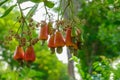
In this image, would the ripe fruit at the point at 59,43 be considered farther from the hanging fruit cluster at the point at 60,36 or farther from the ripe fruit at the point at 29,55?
the ripe fruit at the point at 29,55

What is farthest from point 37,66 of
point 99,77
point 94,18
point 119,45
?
point 99,77

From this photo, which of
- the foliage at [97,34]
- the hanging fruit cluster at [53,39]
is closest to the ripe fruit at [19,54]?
the hanging fruit cluster at [53,39]

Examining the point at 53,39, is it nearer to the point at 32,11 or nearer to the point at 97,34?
the point at 32,11

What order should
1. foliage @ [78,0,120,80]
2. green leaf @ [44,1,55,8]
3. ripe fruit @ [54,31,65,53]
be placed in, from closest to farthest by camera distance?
ripe fruit @ [54,31,65,53] < green leaf @ [44,1,55,8] < foliage @ [78,0,120,80]

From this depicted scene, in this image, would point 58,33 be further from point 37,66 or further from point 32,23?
point 37,66

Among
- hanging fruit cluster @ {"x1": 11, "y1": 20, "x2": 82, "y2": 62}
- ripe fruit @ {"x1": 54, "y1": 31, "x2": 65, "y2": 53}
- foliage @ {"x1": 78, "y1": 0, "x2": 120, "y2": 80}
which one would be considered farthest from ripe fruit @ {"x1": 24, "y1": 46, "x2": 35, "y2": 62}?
foliage @ {"x1": 78, "y1": 0, "x2": 120, "y2": 80}

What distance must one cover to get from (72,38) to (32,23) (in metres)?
0.25

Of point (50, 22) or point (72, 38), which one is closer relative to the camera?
point (72, 38)

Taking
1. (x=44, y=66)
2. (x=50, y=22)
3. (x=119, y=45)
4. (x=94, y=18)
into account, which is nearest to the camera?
(x=50, y=22)

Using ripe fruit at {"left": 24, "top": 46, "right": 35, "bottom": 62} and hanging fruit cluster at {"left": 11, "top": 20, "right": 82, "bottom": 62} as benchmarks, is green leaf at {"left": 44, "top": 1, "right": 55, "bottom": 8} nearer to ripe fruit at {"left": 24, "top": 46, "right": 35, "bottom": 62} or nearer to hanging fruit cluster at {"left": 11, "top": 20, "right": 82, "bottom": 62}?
hanging fruit cluster at {"left": 11, "top": 20, "right": 82, "bottom": 62}

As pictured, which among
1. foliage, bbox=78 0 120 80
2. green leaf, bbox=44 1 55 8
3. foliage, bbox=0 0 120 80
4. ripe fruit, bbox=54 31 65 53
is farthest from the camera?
foliage, bbox=78 0 120 80

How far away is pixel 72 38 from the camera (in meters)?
1.55

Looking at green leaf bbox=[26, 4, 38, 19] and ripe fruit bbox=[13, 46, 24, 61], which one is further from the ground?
green leaf bbox=[26, 4, 38, 19]

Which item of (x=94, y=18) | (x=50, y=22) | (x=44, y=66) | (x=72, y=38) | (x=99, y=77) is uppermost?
(x=44, y=66)
